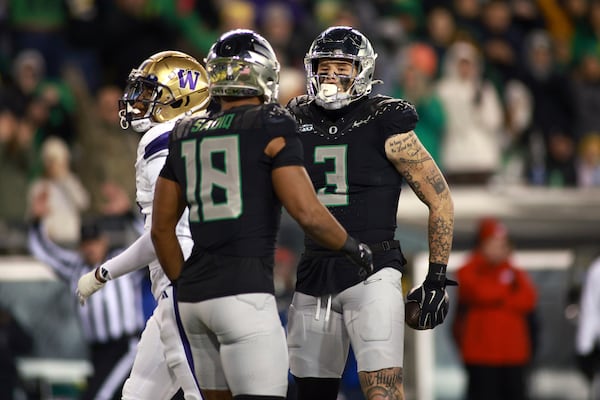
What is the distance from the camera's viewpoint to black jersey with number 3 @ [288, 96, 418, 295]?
5730mm

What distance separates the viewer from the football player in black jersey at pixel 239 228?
4.92 meters

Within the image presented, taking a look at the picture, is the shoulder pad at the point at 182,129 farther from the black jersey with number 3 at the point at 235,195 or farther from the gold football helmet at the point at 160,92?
the gold football helmet at the point at 160,92

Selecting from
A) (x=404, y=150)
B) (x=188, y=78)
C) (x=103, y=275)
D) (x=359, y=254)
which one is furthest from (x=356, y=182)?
(x=103, y=275)

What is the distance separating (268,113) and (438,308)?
123cm

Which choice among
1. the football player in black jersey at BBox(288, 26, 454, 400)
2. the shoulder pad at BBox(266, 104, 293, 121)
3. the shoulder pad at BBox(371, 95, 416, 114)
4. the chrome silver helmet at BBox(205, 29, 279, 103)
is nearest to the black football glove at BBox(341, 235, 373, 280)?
Result: the football player in black jersey at BBox(288, 26, 454, 400)

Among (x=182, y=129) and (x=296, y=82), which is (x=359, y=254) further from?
(x=296, y=82)

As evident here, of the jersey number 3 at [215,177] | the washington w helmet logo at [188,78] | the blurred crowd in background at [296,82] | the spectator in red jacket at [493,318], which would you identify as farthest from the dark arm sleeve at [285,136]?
the spectator in red jacket at [493,318]

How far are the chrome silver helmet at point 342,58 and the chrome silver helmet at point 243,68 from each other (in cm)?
58

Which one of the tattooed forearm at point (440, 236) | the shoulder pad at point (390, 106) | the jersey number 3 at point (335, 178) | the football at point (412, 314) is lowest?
the football at point (412, 314)

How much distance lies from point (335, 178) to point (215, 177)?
0.93 m

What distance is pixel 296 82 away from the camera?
11.4 meters

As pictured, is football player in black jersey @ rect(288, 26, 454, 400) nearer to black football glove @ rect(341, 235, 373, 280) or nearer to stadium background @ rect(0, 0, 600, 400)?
black football glove @ rect(341, 235, 373, 280)

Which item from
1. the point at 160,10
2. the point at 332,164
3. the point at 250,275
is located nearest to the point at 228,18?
the point at 160,10

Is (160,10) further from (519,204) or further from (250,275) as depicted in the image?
(250,275)
